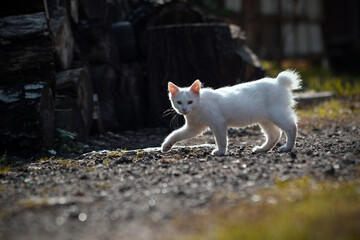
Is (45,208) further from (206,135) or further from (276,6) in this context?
(276,6)

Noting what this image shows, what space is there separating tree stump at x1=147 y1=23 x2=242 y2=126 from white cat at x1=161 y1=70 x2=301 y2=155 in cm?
198

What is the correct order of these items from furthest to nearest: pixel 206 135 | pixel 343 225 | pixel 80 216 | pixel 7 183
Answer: pixel 206 135, pixel 7 183, pixel 80 216, pixel 343 225

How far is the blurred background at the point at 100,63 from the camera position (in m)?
5.34

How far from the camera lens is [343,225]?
2.52 meters

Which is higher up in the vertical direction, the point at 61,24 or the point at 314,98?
the point at 61,24

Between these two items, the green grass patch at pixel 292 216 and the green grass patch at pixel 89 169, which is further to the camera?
the green grass patch at pixel 89 169

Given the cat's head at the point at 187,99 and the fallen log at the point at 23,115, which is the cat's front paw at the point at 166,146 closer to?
the cat's head at the point at 187,99

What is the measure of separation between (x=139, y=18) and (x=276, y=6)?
7800 millimetres

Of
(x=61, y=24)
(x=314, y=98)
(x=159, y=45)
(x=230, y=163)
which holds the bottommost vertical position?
(x=314, y=98)

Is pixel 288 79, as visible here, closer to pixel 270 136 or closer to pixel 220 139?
pixel 270 136

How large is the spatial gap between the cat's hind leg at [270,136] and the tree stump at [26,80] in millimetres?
2499

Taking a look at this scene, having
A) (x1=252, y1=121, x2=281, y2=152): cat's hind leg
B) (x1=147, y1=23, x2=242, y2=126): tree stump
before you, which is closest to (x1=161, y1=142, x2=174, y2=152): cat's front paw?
(x1=252, y1=121, x2=281, y2=152): cat's hind leg

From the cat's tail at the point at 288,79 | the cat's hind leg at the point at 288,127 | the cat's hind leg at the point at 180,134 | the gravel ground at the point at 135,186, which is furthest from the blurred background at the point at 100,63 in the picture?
the cat's hind leg at the point at 288,127

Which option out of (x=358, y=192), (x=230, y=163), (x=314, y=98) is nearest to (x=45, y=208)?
(x=230, y=163)
